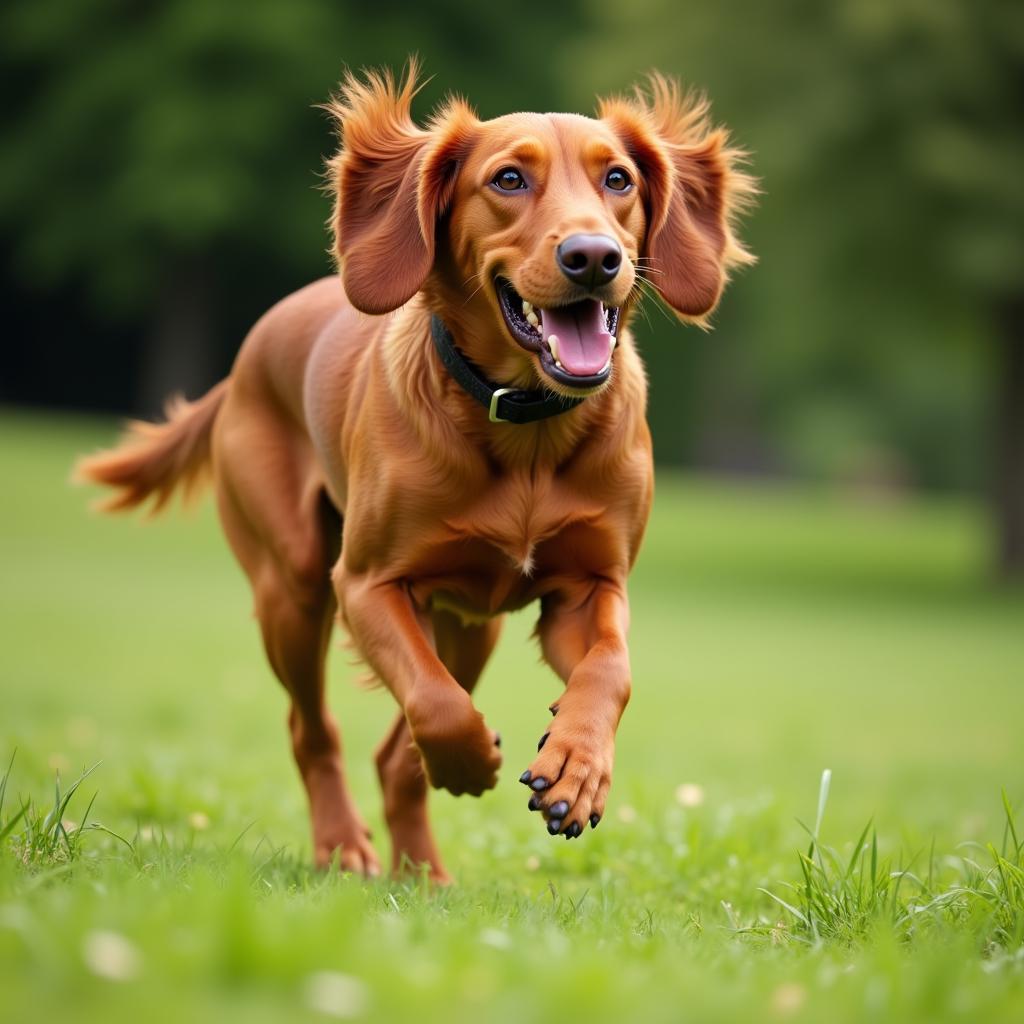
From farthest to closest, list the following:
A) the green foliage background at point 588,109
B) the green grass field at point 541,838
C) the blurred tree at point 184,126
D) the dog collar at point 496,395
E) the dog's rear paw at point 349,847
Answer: the blurred tree at point 184,126, the green foliage background at point 588,109, the dog's rear paw at point 349,847, the dog collar at point 496,395, the green grass field at point 541,838

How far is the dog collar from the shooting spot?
4004 millimetres

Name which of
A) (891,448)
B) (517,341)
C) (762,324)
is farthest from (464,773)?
(891,448)

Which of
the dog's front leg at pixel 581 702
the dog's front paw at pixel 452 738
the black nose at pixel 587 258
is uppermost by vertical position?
the black nose at pixel 587 258

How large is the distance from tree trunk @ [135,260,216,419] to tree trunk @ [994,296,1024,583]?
53.0 feet

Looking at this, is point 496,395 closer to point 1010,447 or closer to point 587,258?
point 587,258

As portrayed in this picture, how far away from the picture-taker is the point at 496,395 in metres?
3.95

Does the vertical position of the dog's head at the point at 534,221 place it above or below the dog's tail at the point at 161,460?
above

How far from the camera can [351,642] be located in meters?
4.33

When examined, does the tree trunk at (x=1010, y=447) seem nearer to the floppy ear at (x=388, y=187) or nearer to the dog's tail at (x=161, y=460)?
the dog's tail at (x=161, y=460)

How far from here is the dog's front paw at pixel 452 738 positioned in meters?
3.72

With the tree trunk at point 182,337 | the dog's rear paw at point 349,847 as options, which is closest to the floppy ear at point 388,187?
the dog's rear paw at point 349,847

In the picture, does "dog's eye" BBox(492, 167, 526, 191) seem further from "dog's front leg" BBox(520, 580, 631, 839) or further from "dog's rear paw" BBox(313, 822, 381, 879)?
"dog's rear paw" BBox(313, 822, 381, 879)

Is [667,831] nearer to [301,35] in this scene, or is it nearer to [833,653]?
[833,653]

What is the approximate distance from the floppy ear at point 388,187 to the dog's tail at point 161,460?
1.65 m
